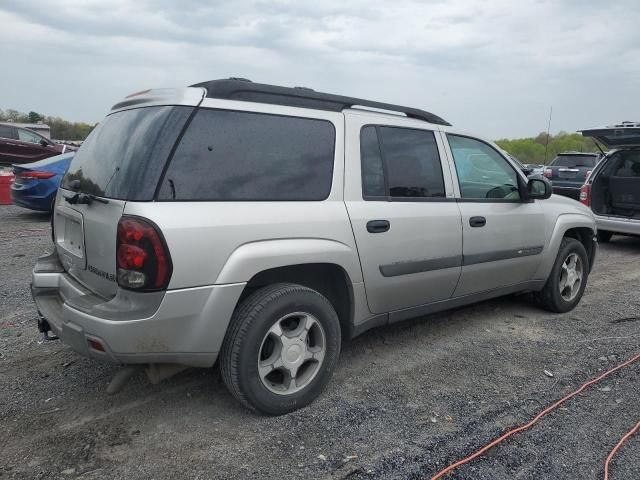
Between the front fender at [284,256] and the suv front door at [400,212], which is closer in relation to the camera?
the front fender at [284,256]

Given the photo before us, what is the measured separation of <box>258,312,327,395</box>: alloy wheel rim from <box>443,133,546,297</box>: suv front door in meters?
1.37

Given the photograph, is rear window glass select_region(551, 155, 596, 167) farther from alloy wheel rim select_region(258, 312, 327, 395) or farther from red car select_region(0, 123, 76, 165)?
red car select_region(0, 123, 76, 165)

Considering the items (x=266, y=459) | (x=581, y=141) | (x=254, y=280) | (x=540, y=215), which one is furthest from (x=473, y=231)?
(x=581, y=141)

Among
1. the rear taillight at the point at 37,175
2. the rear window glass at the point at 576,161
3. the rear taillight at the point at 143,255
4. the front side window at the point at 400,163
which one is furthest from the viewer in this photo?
the rear window glass at the point at 576,161

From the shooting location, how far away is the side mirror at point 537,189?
4.26 metres

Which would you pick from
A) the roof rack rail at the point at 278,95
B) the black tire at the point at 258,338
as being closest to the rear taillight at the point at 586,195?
the roof rack rail at the point at 278,95

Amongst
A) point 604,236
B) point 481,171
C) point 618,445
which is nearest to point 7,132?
point 604,236

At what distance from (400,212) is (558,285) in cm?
222

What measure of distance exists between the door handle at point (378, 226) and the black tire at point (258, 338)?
55 centimetres

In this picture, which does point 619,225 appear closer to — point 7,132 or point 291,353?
point 291,353

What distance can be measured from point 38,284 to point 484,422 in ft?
8.91

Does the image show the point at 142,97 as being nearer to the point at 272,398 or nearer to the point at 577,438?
the point at 272,398

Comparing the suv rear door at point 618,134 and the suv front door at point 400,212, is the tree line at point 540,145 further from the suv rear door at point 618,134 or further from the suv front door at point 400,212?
the suv front door at point 400,212

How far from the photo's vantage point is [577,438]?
2732mm
